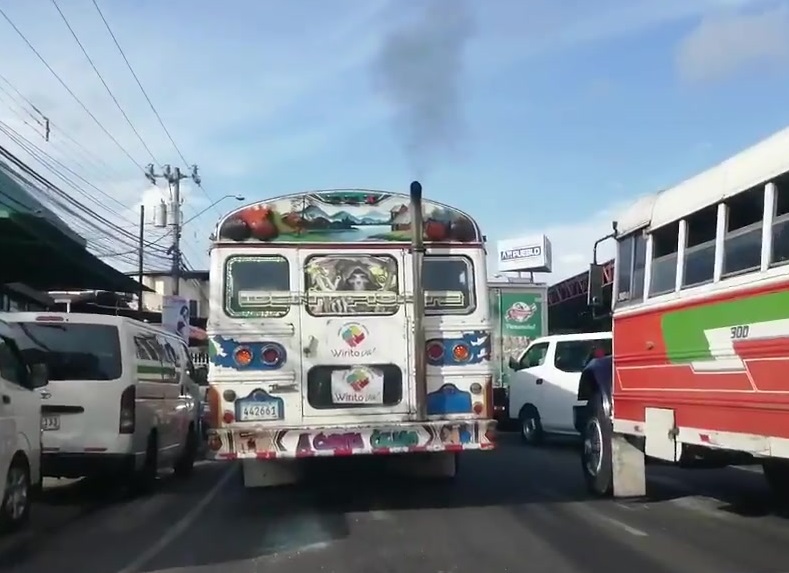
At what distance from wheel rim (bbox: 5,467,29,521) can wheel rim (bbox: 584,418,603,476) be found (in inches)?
227

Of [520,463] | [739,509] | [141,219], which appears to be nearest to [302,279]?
[739,509]

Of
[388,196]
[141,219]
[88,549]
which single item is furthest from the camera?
[141,219]

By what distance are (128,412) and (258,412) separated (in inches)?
72.0

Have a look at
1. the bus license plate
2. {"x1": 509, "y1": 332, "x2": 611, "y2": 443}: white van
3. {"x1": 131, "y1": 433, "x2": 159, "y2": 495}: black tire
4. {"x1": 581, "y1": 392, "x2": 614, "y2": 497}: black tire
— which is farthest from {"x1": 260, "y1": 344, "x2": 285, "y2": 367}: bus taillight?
{"x1": 509, "y1": 332, "x2": 611, "y2": 443}: white van

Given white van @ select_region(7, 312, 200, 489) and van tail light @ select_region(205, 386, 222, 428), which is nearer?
van tail light @ select_region(205, 386, 222, 428)

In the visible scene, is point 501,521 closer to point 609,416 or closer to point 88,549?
point 609,416

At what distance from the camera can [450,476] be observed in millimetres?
10992

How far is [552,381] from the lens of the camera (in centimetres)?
1795

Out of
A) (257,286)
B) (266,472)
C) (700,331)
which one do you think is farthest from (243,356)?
(700,331)

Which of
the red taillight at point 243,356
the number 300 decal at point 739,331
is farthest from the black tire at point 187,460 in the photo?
the number 300 decal at point 739,331

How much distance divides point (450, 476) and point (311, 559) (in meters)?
3.39

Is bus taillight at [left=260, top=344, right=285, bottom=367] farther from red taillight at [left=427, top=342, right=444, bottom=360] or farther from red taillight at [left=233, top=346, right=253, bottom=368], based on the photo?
red taillight at [left=427, top=342, right=444, bottom=360]

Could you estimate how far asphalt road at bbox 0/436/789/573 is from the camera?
7695mm

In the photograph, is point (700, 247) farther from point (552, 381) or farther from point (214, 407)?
point (552, 381)
